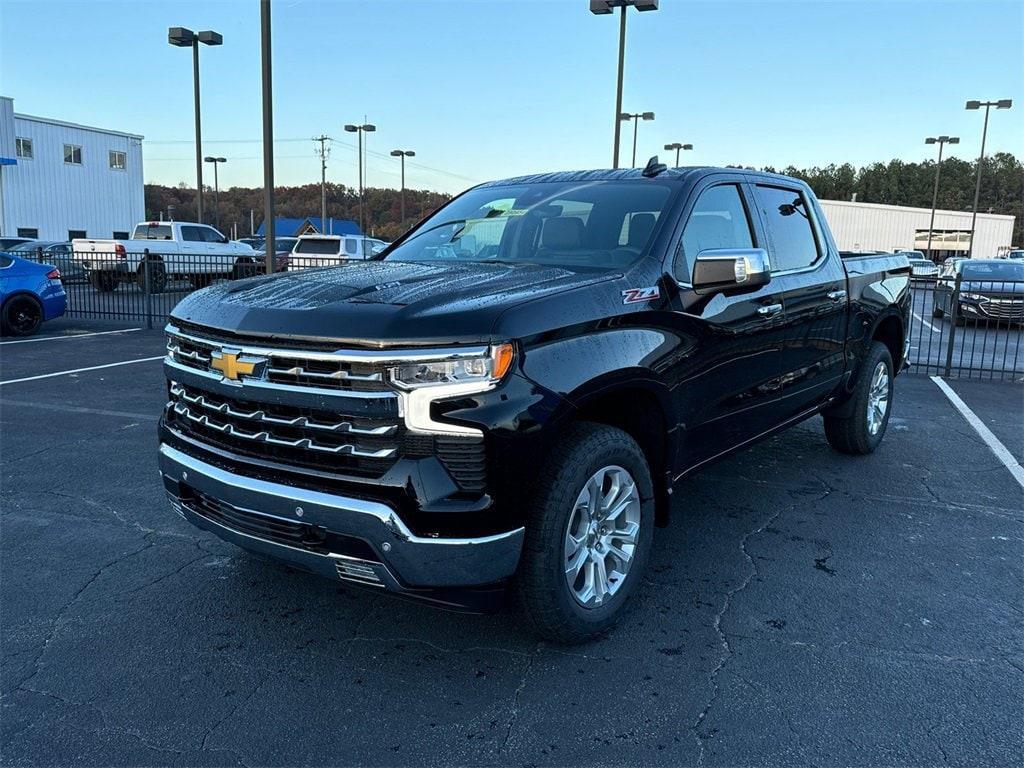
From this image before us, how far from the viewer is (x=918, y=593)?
3.78 m

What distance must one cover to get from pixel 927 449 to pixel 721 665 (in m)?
4.32

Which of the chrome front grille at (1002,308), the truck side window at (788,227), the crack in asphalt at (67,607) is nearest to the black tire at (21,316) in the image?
the crack in asphalt at (67,607)

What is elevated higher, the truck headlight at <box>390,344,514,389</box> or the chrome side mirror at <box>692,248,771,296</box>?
the chrome side mirror at <box>692,248,771,296</box>

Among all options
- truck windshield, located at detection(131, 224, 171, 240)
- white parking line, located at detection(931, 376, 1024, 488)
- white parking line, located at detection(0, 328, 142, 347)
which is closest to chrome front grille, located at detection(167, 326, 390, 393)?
white parking line, located at detection(931, 376, 1024, 488)

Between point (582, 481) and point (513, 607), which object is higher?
point (582, 481)

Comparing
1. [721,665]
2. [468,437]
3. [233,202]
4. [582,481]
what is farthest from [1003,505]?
[233,202]

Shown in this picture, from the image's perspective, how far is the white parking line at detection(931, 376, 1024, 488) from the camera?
596 centimetres

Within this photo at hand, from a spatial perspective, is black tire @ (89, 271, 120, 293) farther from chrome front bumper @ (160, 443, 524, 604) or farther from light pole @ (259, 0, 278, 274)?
chrome front bumper @ (160, 443, 524, 604)

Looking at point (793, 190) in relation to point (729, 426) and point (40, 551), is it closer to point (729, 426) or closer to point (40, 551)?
point (729, 426)

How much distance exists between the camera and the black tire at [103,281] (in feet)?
49.8

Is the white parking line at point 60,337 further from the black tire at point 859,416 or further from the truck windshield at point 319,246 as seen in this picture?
the black tire at point 859,416

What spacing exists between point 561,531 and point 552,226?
5.94ft

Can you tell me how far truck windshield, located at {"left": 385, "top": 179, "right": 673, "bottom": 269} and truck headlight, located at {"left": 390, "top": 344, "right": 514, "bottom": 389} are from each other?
1127mm

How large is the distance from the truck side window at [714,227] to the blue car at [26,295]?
1192 centimetres
